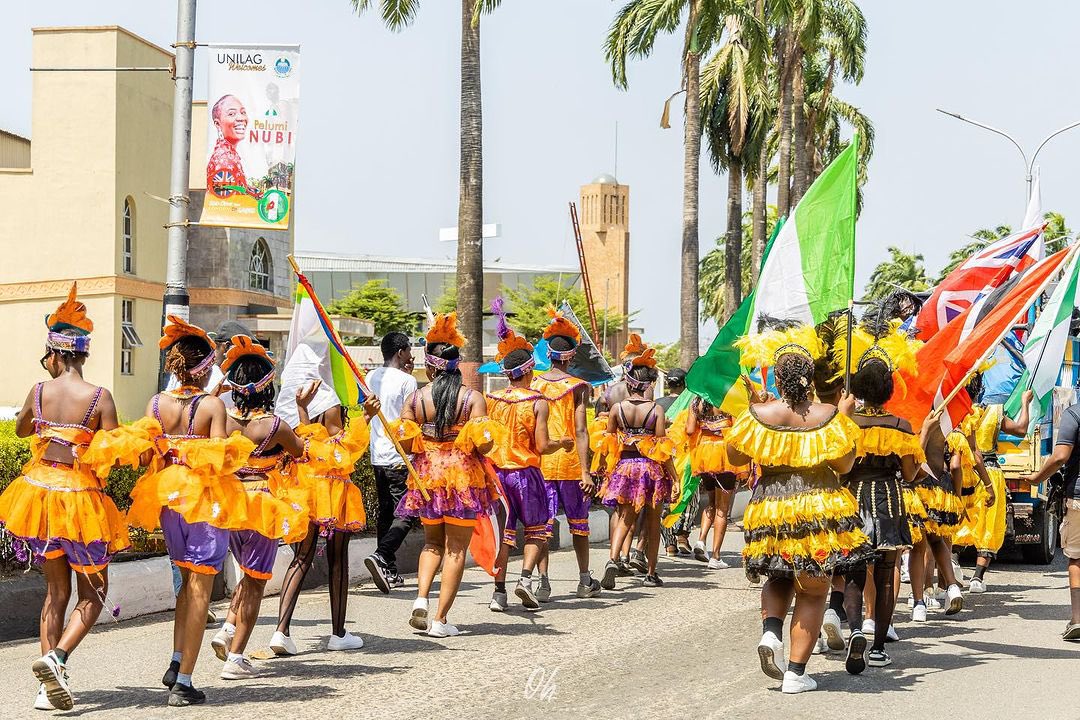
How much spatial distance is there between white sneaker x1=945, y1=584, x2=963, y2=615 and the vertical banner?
6.93 m

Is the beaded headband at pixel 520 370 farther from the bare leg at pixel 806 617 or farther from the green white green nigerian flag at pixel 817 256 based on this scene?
the bare leg at pixel 806 617

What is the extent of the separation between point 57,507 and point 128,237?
32.5m

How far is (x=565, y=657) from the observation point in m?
8.58

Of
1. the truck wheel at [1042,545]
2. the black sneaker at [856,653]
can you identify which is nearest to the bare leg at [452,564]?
the black sneaker at [856,653]

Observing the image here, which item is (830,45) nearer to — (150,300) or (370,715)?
(150,300)

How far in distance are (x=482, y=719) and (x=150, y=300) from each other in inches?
1349

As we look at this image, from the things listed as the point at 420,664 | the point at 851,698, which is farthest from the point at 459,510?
the point at 851,698

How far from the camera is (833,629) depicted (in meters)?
8.33

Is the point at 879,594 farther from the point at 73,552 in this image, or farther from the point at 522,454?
the point at 73,552

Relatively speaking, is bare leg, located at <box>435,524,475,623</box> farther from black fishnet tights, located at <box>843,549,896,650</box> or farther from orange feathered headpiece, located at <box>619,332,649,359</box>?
orange feathered headpiece, located at <box>619,332,649,359</box>

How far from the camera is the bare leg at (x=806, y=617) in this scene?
24.1ft

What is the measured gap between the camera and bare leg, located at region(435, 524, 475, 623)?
9.05 meters

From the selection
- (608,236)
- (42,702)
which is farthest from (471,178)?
(608,236)

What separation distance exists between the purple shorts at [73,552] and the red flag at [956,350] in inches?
202
